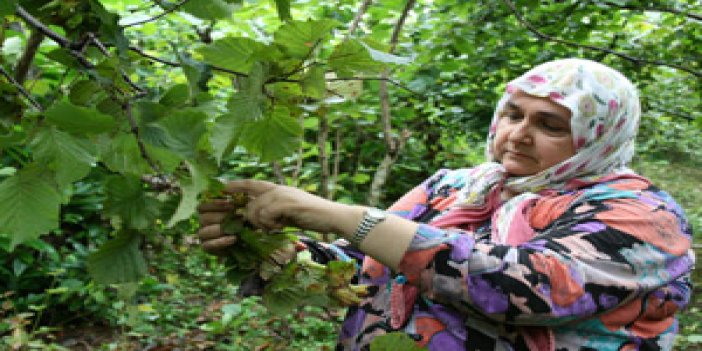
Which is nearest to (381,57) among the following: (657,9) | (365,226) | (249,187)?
(249,187)

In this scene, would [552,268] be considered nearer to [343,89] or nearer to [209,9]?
[343,89]

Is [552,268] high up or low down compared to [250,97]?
down

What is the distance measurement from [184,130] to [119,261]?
0.80 ft

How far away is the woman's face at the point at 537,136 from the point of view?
5.03 feet

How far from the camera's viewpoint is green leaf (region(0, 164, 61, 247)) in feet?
2.04

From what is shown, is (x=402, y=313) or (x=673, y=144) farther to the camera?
(x=673, y=144)

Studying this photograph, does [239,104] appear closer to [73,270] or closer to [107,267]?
[107,267]

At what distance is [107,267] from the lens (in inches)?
29.6

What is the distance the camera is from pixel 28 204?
631 millimetres

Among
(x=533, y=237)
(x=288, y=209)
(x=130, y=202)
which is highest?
(x=130, y=202)

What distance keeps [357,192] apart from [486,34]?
2.11 m

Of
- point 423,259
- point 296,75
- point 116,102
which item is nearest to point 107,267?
point 116,102

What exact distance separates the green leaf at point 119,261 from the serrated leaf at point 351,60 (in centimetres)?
33

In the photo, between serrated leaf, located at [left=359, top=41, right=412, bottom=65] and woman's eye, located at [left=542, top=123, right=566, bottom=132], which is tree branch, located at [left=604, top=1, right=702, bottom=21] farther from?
serrated leaf, located at [left=359, top=41, right=412, bottom=65]
